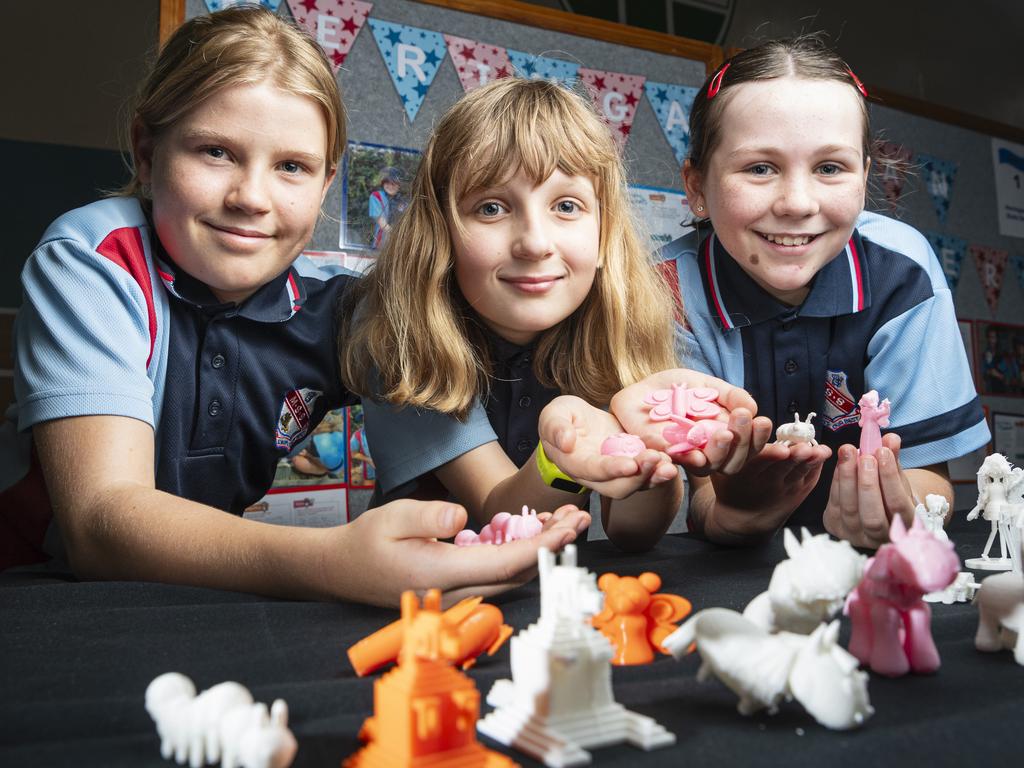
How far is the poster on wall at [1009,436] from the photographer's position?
7.23 feet

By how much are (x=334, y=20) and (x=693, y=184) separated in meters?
0.69

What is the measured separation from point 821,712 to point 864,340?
87 cm

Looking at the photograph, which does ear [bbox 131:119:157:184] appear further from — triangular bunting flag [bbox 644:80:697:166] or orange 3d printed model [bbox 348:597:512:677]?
triangular bunting flag [bbox 644:80:697:166]

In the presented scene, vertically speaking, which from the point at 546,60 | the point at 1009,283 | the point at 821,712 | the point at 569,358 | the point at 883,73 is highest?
the point at 883,73

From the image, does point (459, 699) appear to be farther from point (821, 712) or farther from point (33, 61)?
Answer: point (33, 61)

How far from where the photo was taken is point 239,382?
42.9 inches

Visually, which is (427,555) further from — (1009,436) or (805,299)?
(1009,436)

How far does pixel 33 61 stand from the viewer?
5.59 ft

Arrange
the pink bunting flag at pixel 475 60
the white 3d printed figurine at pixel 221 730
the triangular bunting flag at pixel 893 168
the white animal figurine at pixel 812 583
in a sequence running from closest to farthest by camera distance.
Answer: the white 3d printed figurine at pixel 221 730
the white animal figurine at pixel 812 583
the pink bunting flag at pixel 475 60
the triangular bunting flag at pixel 893 168

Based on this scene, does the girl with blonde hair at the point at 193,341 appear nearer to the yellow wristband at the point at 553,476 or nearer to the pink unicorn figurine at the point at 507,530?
the pink unicorn figurine at the point at 507,530

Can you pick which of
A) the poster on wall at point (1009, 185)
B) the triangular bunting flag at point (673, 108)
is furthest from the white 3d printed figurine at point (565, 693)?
the poster on wall at point (1009, 185)

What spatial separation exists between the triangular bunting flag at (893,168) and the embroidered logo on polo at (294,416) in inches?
56.2

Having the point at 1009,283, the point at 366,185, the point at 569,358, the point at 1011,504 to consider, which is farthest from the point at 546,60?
the point at 1009,283

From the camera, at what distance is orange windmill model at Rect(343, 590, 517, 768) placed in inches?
15.7
